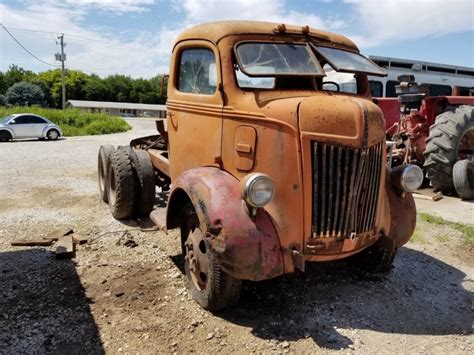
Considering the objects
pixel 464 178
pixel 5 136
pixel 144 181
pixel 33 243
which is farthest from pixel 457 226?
pixel 5 136

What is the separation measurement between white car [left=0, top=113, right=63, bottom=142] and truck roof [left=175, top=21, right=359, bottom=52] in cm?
1915

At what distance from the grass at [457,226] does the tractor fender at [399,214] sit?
6.33 ft

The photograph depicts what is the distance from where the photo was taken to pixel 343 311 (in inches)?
149

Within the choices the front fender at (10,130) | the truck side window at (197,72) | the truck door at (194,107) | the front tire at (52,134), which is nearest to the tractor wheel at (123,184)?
the truck door at (194,107)

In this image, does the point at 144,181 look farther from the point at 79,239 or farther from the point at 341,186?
the point at 341,186

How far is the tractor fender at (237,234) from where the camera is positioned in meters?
3.27

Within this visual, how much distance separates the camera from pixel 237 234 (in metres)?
3.28

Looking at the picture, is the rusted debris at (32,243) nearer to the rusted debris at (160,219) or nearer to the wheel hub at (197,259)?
the rusted debris at (160,219)

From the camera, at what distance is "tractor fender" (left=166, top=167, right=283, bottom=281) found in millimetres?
3270

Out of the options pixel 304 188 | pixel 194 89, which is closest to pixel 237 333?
pixel 304 188

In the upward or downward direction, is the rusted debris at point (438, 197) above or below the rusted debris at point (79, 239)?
above

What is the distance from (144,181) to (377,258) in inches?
126

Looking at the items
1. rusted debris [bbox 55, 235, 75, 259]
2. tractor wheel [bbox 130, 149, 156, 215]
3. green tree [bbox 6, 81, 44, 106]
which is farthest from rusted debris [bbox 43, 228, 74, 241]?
green tree [bbox 6, 81, 44, 106]

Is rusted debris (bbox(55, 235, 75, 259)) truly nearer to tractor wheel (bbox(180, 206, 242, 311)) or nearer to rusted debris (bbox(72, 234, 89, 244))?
rusted debris (bbox(72, 234, 89, 244))
